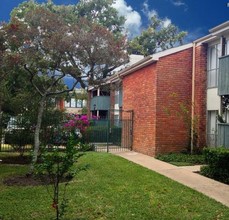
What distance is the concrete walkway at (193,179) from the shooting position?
28.0 ft

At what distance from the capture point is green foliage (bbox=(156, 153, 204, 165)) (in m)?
14.1

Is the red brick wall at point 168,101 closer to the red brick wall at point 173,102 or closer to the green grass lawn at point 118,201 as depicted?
the red brick wall at point 173,102

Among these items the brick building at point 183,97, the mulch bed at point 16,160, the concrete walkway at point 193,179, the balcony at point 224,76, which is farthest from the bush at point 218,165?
the mulch bed at point 16,160

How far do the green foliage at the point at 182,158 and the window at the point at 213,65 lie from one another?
350 cm

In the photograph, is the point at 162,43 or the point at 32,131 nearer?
the point at 32,131

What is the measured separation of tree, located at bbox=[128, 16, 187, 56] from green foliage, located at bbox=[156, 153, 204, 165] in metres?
24.1

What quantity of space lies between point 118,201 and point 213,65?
33.8ft

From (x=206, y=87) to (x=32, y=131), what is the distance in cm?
888

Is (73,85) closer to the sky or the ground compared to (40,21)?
closer to the ground

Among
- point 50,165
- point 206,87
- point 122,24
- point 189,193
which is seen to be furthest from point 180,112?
point 122,24

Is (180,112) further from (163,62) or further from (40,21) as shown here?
(40,21)

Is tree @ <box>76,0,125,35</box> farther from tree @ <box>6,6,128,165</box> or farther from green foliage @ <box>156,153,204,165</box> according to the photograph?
tree @ <box>6,6,128,165</box>

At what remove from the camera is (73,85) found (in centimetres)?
1127

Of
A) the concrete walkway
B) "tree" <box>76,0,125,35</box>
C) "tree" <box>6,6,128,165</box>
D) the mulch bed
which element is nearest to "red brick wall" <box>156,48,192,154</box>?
the concrete walkway
